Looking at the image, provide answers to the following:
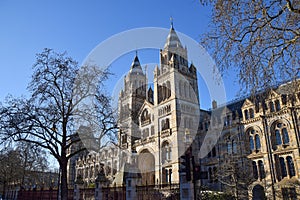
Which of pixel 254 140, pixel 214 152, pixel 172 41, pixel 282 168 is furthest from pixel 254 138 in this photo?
pixel 172 41

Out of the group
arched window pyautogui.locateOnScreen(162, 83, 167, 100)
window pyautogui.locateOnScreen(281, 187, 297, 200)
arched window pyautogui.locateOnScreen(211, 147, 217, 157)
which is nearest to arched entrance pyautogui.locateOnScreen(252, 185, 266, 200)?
window pyautogui.locateOnScreen(281, 187, 297, 200)

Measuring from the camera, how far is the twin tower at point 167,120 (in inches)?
1487

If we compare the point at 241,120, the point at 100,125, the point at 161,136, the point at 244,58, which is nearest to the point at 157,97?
the point at 161,136

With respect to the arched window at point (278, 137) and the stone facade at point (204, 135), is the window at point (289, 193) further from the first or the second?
the arched window at point (278, 137)

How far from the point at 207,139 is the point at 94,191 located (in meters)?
23.7

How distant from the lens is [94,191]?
723 inches

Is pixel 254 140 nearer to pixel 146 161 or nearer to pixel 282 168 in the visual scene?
pixel 282 168

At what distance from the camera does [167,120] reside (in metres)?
40.2

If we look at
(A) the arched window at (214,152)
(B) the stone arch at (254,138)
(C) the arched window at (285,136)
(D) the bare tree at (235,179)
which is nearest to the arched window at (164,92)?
(A) the arched window at (214,152)

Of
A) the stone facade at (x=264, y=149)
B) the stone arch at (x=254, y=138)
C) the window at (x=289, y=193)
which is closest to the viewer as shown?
the window at (x=289, y=193)

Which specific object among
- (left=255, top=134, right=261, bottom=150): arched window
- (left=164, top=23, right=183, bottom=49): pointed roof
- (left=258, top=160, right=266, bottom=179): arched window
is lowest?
(left=258, top=160, right=266, bottom=179): arched window

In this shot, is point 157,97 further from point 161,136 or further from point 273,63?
point 273,63

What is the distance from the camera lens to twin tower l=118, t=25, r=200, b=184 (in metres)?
37.8

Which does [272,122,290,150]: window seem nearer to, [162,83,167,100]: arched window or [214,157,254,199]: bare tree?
[214,157,254,199]: bare tree
